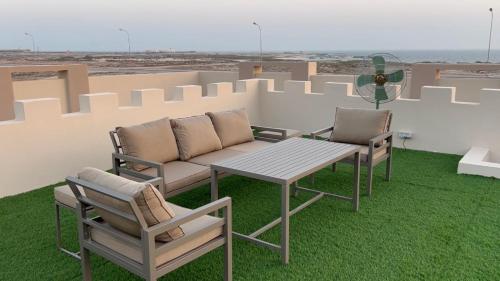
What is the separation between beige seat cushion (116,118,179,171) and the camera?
4.39 m

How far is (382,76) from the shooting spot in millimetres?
6477

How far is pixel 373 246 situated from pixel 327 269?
2.01ft

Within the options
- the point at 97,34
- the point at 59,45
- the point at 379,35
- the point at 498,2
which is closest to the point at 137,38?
the point at 97,34

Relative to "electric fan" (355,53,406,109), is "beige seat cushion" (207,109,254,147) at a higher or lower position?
lower

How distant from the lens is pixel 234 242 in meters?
3.81

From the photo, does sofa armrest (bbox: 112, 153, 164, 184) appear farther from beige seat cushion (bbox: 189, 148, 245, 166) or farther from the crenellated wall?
the crenellated wall

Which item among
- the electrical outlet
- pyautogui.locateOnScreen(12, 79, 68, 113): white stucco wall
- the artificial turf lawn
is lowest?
the artificial turf lawn

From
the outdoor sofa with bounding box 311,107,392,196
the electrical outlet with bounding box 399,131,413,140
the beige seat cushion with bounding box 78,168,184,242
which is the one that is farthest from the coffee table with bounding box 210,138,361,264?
the electrical outlet with bounding box 399,131,413,140

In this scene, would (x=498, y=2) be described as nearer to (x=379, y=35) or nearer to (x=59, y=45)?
(x=379, y=35)

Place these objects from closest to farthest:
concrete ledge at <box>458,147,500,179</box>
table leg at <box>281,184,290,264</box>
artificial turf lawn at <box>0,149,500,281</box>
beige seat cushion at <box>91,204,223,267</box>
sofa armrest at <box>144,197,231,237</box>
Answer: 1. sofa armrest at <box>144,197,231,237</box>
2. beige seat cushion at <box>91,204,223,267</box>
3. artificial turf lawn at <box>0,149,500,281</box>
4. table leg at <box>281,184,290,264</box>
5. concrete ledge at <box>458,147,500,179</box>

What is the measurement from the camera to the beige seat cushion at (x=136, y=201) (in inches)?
95.6

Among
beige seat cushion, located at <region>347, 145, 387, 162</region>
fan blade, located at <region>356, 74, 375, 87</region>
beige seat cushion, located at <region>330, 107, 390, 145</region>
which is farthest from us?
fan blade, located at <region>356, 74, 375, 87</region>

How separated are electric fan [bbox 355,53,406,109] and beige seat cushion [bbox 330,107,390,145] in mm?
1048

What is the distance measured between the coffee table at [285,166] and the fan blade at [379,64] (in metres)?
2.24
